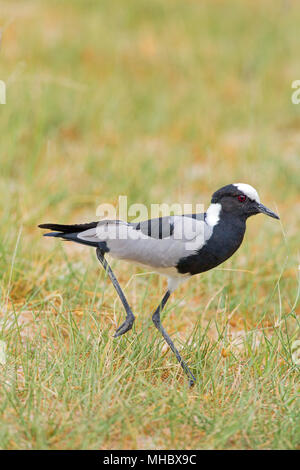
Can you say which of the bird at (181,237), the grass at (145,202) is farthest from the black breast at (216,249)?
the grass at (145,202)

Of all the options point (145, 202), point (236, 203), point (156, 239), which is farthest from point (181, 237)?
point (145, 202)

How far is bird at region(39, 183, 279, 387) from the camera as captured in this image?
2.84 m

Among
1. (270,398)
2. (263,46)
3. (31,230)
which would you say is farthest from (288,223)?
(263,46)

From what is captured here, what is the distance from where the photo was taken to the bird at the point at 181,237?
2.84 m

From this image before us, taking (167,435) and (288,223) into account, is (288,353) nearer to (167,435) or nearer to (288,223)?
(167,435)

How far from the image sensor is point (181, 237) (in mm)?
2850

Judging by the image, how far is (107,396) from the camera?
258 cm

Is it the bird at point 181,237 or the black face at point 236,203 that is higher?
the black face at point 236,203

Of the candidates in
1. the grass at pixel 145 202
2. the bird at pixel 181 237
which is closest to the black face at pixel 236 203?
the bird at pixel 181 237

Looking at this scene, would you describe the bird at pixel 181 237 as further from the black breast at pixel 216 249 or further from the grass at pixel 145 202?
the grass at pixel 145 202

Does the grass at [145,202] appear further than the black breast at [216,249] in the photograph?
No

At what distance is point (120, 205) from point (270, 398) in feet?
7.81

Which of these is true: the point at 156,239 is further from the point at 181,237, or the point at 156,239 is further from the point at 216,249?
the point at 216,249

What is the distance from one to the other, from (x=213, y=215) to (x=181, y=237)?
0.17 m
